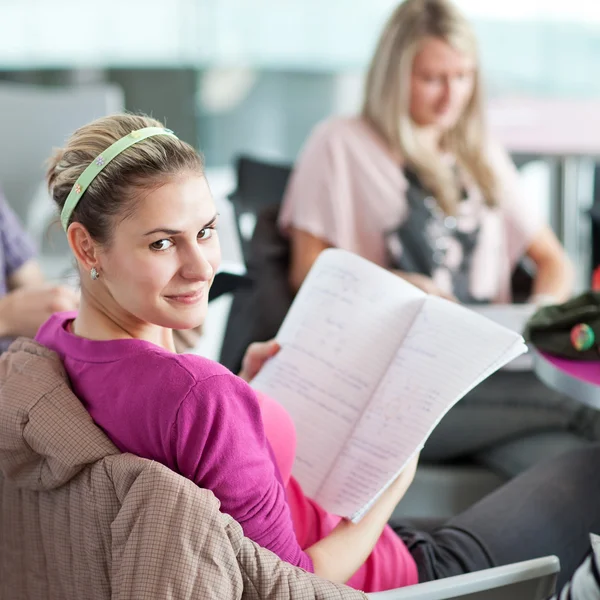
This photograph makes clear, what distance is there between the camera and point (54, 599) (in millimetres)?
1014

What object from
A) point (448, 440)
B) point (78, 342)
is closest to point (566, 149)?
point (448, 440)

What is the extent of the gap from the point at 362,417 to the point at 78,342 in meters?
0.39

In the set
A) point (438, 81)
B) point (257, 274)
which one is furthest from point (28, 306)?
point (438, 81)

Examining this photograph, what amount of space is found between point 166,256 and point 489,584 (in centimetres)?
51

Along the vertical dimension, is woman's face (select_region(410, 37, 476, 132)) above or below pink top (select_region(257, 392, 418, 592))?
above

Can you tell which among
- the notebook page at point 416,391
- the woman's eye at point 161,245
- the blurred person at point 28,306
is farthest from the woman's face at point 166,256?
the blurred person at point 28,306

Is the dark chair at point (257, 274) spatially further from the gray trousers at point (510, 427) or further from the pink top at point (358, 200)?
the gray trousers at point (510, 427)

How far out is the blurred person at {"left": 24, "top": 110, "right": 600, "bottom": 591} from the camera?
0.90 metres

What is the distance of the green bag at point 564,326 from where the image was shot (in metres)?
1.51

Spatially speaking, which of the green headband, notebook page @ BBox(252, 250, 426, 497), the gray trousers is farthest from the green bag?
the green headband

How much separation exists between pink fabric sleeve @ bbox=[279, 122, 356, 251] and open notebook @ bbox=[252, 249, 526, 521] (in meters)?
0.88

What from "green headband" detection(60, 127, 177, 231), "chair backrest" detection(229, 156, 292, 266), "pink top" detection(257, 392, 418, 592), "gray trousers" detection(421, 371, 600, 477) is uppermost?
"green headband" detection(60, 127, 177, 231)

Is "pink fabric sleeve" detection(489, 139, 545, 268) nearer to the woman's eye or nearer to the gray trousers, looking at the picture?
the gray trousers

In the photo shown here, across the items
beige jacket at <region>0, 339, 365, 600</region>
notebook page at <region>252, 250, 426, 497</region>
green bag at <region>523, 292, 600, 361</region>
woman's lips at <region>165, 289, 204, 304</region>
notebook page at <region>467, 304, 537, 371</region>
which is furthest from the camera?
notebook page at <region>467, 304, 537, 371</region>
